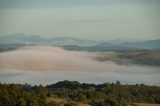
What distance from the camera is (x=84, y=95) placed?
141m

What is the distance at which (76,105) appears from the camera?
116 m

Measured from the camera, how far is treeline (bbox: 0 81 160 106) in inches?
4067

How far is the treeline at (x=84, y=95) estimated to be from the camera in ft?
339

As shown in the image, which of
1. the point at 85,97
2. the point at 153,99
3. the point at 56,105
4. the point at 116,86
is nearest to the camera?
the point at 56,105

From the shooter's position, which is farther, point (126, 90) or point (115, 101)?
point (126, 90)

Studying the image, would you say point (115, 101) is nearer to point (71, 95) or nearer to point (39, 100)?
point (71, 95)

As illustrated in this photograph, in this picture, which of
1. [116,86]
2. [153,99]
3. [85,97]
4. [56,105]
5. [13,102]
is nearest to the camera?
[13,102]

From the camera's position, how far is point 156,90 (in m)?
170

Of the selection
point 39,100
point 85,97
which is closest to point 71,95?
point 85,97

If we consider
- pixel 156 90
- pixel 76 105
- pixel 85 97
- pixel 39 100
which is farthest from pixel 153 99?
pixel 39 100

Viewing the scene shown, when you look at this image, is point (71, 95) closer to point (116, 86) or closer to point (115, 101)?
point (115, 101)

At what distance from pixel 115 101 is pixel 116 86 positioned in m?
Answer: 38.2

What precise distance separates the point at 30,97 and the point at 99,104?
96.3ft

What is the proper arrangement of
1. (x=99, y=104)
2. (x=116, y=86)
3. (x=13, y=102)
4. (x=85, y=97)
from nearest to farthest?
(x=13, y=102), (x=99, y=104), (x=85, y=97), (x=116, y=86)
